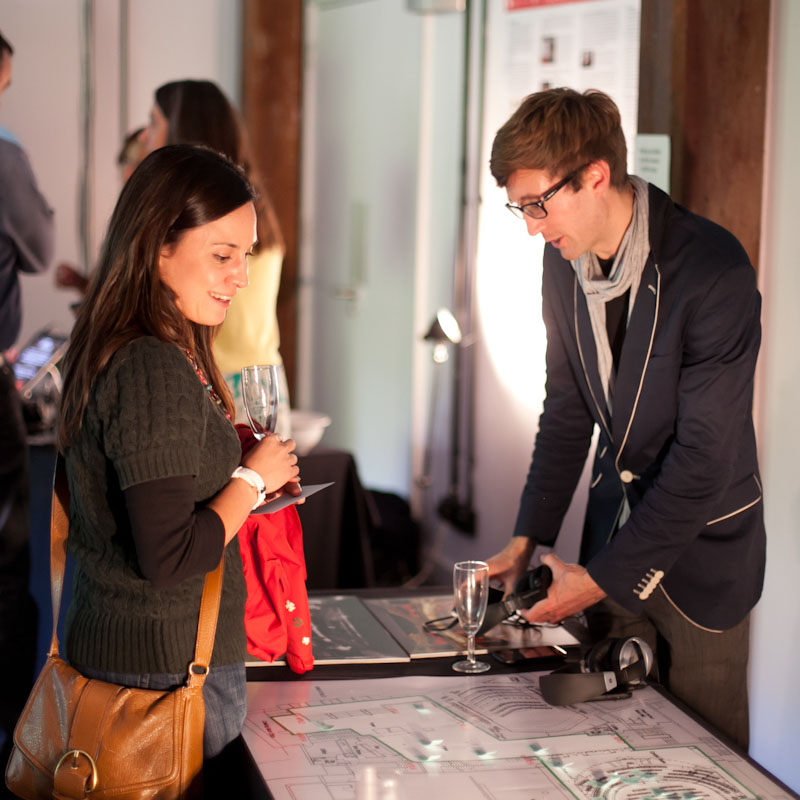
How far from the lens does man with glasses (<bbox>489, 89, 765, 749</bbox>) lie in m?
1.72

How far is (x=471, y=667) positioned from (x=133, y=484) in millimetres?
677

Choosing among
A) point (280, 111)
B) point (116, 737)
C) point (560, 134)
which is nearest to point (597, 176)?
point (560, 134)

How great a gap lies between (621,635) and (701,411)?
1.51 ft

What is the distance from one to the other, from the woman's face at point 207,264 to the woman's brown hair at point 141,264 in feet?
0.05

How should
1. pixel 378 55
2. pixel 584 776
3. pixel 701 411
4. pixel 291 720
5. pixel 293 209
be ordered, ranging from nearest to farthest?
pixel 584 776 → pixel 291 720 → pixel 701 411 → pixel 378 55 → pixel 293 209

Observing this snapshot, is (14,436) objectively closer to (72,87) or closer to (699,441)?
(699,441)

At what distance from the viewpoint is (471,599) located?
1.66 m

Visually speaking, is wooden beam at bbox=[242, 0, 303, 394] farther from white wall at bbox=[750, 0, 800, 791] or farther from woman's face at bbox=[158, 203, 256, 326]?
woman's face at bbox=[158, 203, 256, 326]

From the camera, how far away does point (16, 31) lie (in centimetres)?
450

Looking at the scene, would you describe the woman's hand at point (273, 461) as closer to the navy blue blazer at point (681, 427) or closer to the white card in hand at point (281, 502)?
the white card in hand at point (281, 502)

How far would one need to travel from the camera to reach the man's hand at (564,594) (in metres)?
1.74

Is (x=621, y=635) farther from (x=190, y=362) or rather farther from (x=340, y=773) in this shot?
(x=190, y=362)

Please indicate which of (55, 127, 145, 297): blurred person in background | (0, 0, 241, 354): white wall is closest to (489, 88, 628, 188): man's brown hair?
(55, 127, 145, 297): blurred person in background

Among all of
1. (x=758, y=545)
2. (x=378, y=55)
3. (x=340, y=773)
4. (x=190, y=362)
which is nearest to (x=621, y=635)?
(x=758, y=545)
